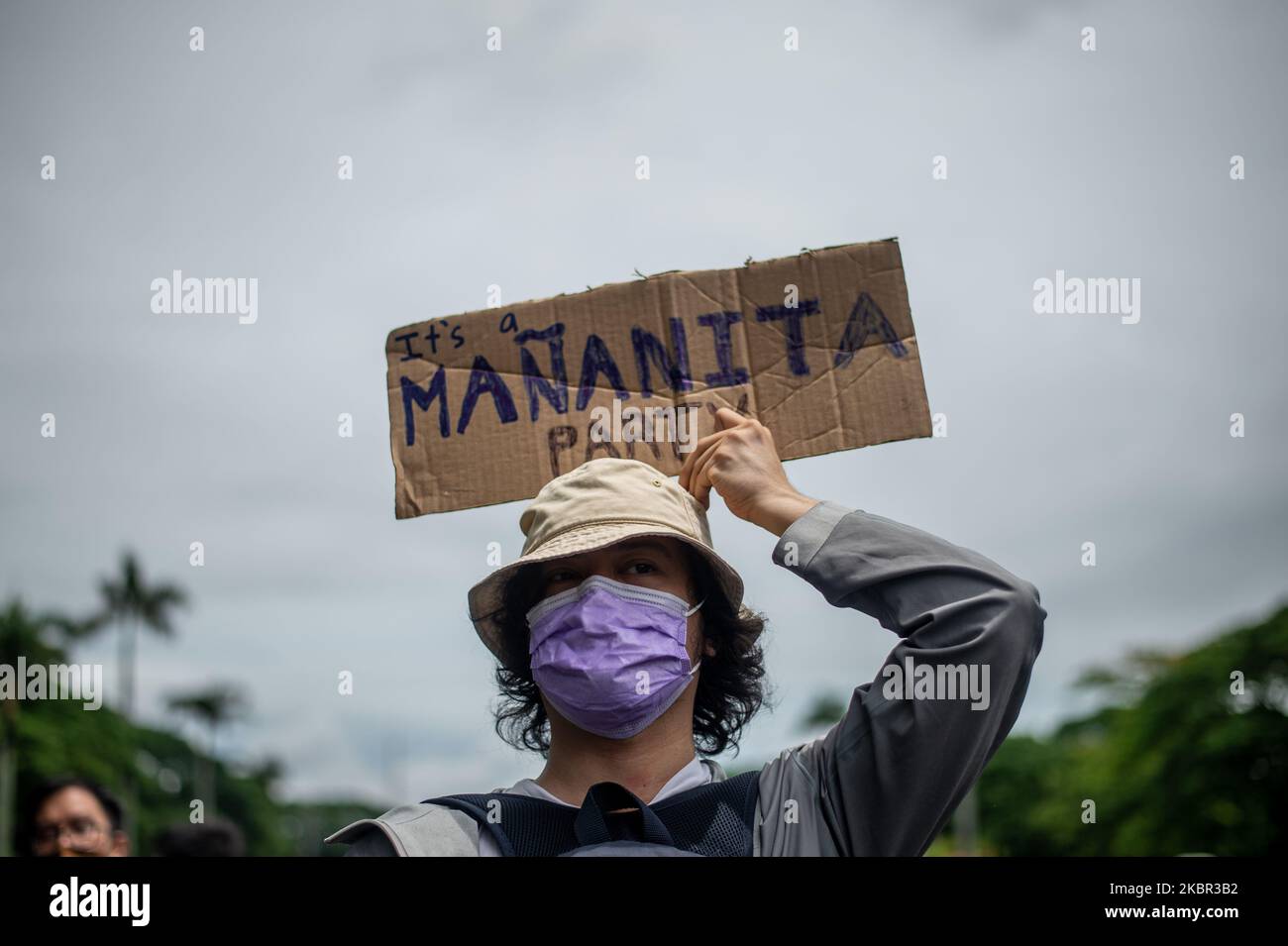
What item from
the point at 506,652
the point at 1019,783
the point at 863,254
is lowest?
the point at 1019,783

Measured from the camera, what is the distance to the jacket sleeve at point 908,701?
2.79 meters

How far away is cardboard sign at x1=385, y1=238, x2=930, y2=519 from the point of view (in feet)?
11.8

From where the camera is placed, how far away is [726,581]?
3395 millimetres

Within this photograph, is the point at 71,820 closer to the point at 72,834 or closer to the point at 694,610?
the point at 72,834

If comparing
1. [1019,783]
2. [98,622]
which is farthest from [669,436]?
[1019,783]

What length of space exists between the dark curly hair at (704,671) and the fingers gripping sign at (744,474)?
0.63 feet

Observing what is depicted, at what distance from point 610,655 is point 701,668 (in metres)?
0.55

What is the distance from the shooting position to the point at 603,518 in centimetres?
323

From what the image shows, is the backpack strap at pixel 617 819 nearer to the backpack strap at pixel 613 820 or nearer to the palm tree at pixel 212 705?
the backpack strap at pixel 613 820

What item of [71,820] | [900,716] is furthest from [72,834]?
[900,716]

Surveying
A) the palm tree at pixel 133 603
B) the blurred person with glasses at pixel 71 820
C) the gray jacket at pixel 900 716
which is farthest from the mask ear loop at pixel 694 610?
the palm tree at pixel 133 603
